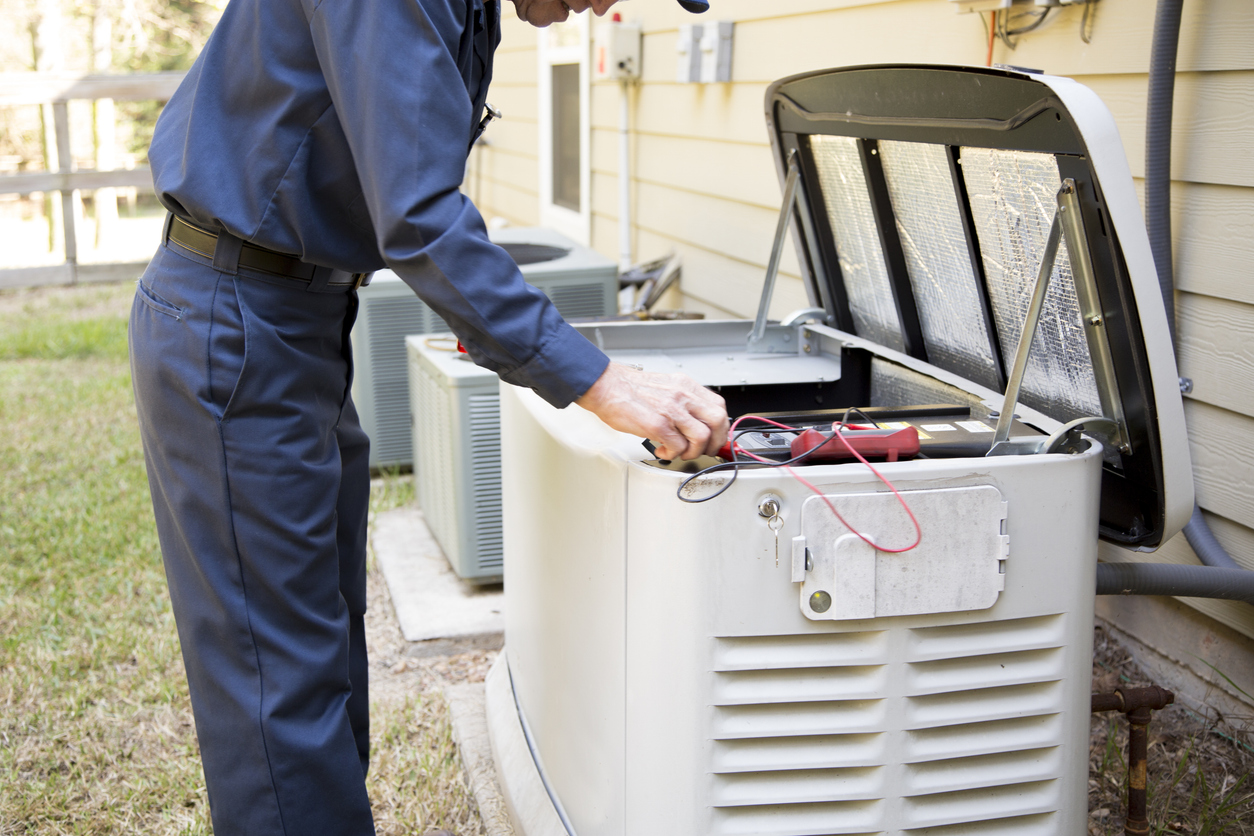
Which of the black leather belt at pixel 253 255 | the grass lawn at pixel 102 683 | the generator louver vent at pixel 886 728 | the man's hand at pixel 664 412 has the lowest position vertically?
the grass lawn at pixel 102 683

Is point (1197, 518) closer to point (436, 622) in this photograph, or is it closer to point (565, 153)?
point (436, 622)

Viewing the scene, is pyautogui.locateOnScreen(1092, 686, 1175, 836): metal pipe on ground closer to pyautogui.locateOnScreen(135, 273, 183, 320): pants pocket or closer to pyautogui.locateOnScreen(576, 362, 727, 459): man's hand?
pyautogui.locateOnScreen(576, 362, 727, 459): man's hand

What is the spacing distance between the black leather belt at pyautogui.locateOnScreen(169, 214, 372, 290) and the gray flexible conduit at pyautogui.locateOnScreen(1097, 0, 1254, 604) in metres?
Result: 1.26

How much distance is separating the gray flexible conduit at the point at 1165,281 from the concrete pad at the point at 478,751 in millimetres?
1206

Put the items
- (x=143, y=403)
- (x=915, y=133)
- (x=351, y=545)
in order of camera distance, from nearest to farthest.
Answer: (x=143, y=403) < (x=915, y=133) < (x=351, y=545)

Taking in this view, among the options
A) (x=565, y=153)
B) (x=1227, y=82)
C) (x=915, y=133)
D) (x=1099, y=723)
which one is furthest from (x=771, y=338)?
(x=565, y=153)

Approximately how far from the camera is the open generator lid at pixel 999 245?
1.34 meters

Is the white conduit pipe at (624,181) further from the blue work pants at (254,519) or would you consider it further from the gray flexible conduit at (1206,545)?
the blue work pants at (254,519)

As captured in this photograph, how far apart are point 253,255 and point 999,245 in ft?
3.78

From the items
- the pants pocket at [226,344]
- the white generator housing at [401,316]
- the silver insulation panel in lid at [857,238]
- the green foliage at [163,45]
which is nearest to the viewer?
the pants pocket at [226,344]

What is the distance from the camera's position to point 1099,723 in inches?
91.7

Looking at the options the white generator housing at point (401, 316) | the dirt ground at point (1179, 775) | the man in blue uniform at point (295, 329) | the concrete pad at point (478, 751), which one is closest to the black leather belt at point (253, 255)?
the man in blue uniform at point (295, 329)

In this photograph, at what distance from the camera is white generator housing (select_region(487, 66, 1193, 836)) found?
4.23 feet

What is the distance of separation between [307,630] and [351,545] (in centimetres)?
29
